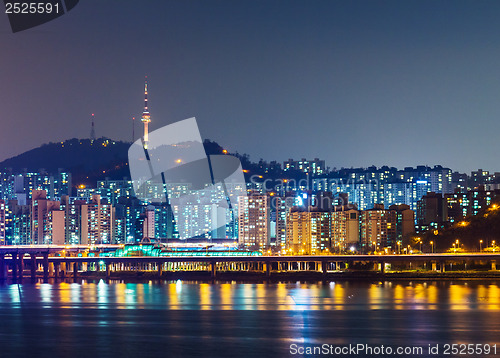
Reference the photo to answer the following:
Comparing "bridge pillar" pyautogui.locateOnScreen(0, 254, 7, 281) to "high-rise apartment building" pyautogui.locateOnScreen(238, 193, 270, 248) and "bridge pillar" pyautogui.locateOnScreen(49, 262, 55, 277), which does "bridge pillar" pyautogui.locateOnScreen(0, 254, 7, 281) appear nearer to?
"bridge pillar" pyautogui.locateOnScreen(49, 262, 55, 277)

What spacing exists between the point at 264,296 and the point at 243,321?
8.20 metres

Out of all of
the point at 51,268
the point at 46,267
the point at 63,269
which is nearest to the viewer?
the point at 46,267

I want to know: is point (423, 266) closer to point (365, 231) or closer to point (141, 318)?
point (365, 231)

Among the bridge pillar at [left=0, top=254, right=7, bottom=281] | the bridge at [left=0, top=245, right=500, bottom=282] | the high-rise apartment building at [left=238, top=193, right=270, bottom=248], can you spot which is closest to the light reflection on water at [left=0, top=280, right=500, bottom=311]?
the bridge at [left=0, top=245, right=500, bottom=282]

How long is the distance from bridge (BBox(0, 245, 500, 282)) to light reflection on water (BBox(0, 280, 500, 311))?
3.88 m

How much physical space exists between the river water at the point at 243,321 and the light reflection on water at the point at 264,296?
4 cm

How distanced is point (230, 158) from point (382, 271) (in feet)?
190

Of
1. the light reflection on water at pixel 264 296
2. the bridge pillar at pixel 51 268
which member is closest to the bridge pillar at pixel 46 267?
the bridge pillar at pixel 51 268

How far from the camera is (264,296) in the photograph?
34.5m

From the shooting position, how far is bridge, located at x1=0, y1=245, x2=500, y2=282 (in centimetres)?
4641

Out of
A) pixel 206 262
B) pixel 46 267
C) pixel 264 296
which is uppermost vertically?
pixel 206 262

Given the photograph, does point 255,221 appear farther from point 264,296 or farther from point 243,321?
point 243,321

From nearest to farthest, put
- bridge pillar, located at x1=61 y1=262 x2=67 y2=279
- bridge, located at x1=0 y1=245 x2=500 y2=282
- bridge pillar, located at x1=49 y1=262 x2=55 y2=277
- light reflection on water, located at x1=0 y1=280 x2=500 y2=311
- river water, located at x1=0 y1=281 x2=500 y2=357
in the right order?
river water, located at x1=0 y1=281 x2=500 y2=357 < light reflection on water, located at x1=0 y1=280 x2=500 y2=311 < bridge, located at x1=0 y1=245 x2=500 y2=282 < bridge pillar, located at x1=61 y1=262 x2=67 y2=279 < bridge pillar, located at x1=49 y1=262 x2=55 y2=277

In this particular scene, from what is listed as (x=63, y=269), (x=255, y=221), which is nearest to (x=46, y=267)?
(x=63, y=269)
